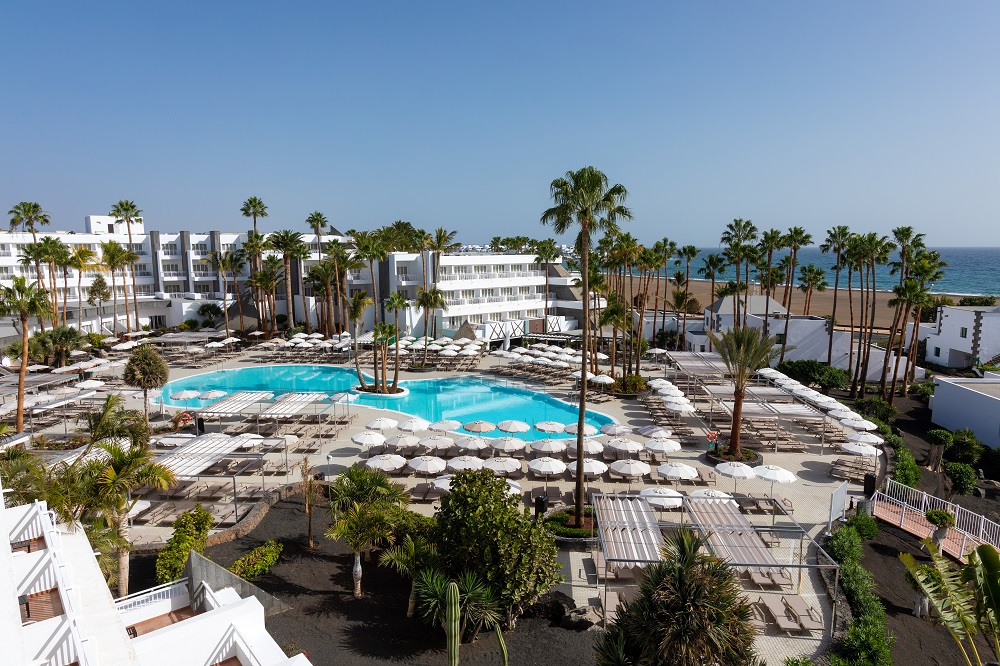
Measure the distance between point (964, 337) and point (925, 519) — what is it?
113 feet

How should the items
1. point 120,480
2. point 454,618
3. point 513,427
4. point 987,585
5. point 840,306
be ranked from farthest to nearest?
point 840,306 → point 513,427 → point 120,480 → point 454,618 → point 987,585

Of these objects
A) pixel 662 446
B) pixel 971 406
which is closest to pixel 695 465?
pixel 662 446

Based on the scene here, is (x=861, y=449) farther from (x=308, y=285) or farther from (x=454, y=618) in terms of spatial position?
(x=308, y=285)

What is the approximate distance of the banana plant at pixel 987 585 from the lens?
340 inches

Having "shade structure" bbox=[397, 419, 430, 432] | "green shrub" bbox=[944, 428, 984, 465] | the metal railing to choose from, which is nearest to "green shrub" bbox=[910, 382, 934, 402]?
"green shrub" bbox=[944, 428, 984, 465]

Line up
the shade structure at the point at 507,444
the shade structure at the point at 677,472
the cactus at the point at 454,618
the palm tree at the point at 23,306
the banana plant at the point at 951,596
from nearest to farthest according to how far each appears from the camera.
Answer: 1. the banana plant at the point at 951,596
2. the cactus at the point at 454,618
3. the shade structure at the point at 677,472
4. the shade structure at the point at 507,444
5. the palm tree at the point at 23,306

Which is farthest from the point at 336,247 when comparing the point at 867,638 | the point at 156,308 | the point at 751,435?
the point at 867,638

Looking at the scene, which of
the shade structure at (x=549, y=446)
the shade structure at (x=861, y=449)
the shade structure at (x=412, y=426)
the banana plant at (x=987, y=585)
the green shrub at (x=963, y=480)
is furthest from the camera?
the shade structure at (x=412, y=426)

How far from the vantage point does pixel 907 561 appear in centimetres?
996

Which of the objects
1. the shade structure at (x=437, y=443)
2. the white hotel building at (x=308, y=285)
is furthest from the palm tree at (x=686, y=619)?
the white hotel building at (x=308, y=285)

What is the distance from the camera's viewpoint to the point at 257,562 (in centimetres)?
1506

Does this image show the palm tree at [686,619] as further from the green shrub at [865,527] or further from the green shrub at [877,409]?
the green shrub at [877,409]

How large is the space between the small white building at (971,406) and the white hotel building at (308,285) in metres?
33.8

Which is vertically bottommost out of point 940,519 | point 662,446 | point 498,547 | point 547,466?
point 662,446
